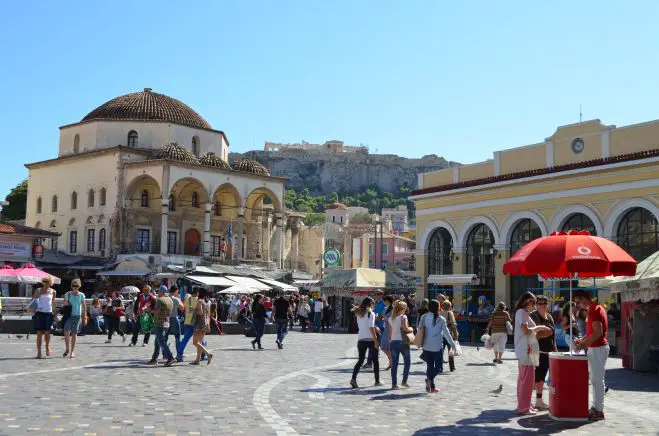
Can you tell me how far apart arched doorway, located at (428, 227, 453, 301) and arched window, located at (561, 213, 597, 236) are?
670 cm

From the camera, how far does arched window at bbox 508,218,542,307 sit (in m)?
32.7

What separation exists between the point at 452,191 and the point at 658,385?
22049 millimetres

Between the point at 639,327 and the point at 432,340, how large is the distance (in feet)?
22.5

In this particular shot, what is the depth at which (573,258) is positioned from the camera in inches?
432

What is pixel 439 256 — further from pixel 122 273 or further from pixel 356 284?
pixel 122 273

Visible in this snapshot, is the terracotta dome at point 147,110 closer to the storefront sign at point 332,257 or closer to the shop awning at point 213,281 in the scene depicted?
the storefront sign at point 332,257

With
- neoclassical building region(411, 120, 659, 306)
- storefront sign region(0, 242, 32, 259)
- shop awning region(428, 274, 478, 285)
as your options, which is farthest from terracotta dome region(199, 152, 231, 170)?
shop awning region(428, 274, 478, 285)

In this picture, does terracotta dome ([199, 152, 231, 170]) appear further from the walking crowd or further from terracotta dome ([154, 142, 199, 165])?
the walking crowd

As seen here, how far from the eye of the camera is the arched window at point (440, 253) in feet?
122

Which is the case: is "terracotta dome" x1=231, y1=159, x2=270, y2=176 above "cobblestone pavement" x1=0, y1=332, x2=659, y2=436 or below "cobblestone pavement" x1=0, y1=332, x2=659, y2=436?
above

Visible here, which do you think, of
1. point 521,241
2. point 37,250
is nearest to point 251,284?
point 37,250

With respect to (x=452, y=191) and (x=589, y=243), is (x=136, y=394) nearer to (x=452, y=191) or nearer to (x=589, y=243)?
(x=589, y=243)

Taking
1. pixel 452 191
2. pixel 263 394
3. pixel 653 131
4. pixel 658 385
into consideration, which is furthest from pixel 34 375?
pixel 452 191

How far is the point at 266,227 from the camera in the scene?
60.0 m
